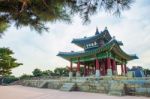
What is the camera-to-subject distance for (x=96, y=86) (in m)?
15.4

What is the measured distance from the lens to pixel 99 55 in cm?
2127

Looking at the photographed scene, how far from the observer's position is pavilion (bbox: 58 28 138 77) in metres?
20.5

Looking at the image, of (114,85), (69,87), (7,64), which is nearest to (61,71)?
(7,64)

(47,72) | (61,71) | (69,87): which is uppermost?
(61,71)

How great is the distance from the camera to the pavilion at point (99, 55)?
2053cm

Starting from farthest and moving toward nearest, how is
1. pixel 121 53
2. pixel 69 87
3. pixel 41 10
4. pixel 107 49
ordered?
1. pixel 121 53
2. pixel 107 49
3. pixel 69 87
4. pixel 41 10

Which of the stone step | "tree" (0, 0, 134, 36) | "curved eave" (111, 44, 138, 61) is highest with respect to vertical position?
"curved eave" (111, 44, 138, 61)

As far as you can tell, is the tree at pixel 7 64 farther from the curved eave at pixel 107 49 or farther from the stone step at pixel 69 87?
the stone step at pixel 69 87

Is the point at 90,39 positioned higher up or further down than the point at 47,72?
higher up

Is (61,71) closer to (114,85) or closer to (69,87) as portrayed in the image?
(69,87)

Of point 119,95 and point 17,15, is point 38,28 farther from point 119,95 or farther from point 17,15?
point 119,95

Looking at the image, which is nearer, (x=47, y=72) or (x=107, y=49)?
(x=107, y=49)

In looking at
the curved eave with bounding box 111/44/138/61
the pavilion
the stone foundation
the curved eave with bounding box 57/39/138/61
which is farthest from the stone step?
the curved eave with bounding box 111/44/138/61

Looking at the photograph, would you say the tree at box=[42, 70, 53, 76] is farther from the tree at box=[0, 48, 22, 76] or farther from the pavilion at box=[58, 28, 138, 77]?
the pavilion at box=[58, 28, 138, 77]
